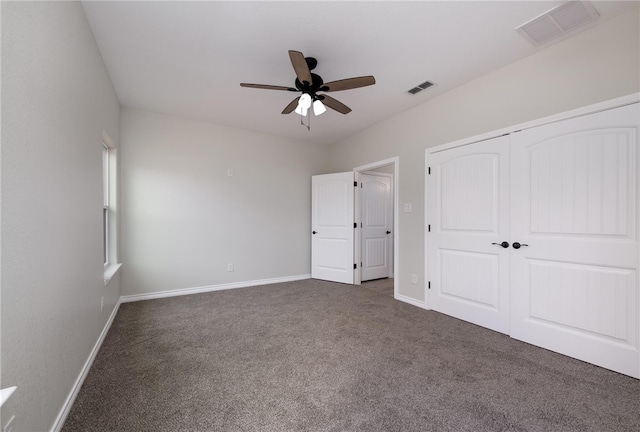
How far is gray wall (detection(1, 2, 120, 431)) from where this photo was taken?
105 cm

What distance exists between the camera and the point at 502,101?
2703 mm

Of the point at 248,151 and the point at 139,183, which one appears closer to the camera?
the point at 139,183

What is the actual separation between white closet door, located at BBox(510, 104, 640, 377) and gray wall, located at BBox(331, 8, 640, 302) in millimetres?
229

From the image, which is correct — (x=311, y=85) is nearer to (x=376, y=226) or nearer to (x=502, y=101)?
(x=502, y=101)

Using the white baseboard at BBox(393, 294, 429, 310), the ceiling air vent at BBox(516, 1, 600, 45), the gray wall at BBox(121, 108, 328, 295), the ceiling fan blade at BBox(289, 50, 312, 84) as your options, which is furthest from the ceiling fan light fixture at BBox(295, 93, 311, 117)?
the white baseboard at BBox(393, 294, 429, 310)

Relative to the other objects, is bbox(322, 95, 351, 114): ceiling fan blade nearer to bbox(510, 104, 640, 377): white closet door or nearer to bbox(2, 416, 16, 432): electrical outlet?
bbox(510, 104, 640, 377): white closet door

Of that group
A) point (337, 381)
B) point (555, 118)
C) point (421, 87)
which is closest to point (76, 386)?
point (337, 381)

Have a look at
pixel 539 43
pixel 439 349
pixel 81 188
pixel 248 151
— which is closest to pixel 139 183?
pixel 248 151

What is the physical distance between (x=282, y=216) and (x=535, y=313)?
383 cm

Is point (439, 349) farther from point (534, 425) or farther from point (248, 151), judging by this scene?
point (248, 151)

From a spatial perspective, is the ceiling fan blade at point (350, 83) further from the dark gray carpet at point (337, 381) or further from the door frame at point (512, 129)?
the dark gray carpet at point (337, 381)

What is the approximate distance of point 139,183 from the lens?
3781mm

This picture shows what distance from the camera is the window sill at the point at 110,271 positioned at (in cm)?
271

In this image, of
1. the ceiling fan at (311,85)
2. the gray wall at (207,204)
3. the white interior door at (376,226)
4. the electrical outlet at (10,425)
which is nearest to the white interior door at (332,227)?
the gray wall at (207,204)
